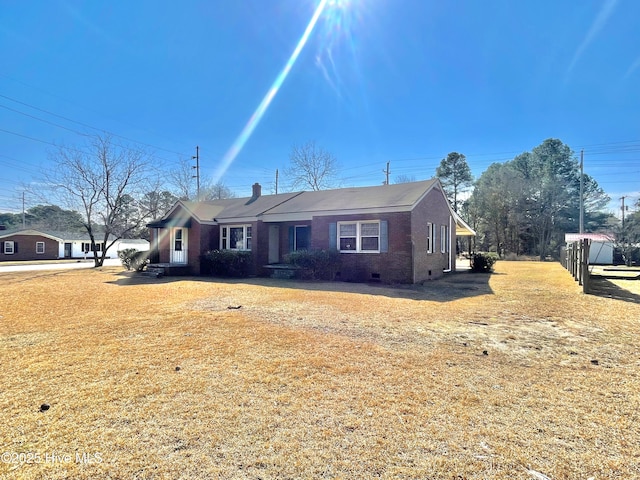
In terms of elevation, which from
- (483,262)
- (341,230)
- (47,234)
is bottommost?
(483,262)

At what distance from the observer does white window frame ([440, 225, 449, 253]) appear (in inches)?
709

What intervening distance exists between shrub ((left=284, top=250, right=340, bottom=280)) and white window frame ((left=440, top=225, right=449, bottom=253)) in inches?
257

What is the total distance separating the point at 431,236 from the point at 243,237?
32.1ft

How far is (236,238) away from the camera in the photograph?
18672mm

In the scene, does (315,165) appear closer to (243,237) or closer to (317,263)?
(243,237)

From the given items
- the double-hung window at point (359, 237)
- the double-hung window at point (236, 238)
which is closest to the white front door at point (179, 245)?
the double-hung window at point (236, 238)

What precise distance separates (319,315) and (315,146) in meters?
32.0

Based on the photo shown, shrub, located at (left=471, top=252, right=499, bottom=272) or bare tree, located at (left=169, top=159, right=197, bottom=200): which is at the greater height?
bare tree, located at (left=169, top=159, right=197, bottom=200)

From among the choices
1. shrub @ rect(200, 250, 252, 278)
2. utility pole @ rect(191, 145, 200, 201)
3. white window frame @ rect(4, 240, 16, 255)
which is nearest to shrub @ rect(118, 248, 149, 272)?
shrub @ rect(200, 250, 252, 278)

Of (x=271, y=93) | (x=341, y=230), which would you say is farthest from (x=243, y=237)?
(x=271, y=93)

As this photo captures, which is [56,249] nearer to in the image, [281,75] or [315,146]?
[315,146]

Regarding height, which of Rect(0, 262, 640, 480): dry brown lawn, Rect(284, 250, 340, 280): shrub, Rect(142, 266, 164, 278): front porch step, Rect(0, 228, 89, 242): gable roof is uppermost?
Rect(0, 228, 89, 242): gable roof

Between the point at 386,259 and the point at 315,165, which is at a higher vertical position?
the point at 315,165

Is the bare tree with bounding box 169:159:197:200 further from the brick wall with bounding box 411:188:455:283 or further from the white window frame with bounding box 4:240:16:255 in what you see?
the brick wall with bounding box 411:188:455:283
